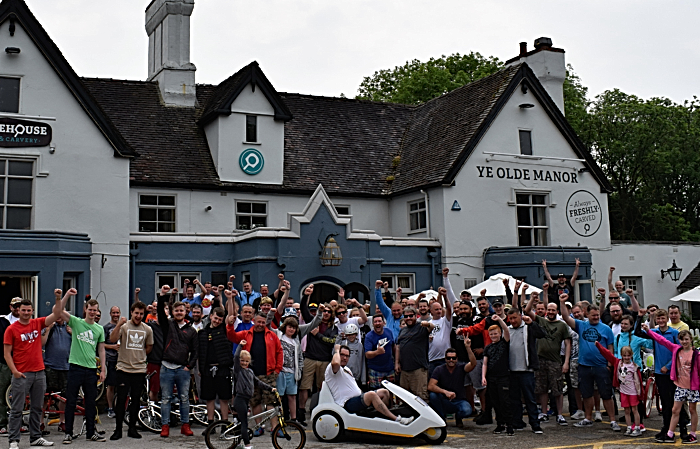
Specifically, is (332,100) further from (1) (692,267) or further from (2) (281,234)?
(1) (692,267)

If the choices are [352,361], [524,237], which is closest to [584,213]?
[524,237]

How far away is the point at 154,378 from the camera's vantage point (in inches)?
514

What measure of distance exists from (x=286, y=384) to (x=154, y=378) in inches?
89.0

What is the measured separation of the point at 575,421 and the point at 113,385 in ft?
25.9

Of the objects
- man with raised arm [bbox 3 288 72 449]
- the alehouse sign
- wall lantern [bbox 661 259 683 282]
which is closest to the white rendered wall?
the alehouse sign

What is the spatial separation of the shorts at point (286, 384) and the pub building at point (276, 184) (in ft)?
29.4

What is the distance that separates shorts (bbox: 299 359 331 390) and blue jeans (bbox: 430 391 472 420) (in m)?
1.94

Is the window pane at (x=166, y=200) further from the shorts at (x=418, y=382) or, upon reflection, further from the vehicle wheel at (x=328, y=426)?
the vehicle wheel at (x=328, y=426)

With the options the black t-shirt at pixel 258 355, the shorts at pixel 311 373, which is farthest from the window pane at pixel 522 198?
the black t-shirt at pixel 258 355

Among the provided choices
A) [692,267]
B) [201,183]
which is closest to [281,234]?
[201,183]

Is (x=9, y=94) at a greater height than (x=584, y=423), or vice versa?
(x=9, y=94)

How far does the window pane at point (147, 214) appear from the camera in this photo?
23.7 meters

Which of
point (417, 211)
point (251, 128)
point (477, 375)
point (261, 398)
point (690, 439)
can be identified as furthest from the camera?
point (417, 211)

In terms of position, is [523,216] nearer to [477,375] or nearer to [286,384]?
[477,375]
